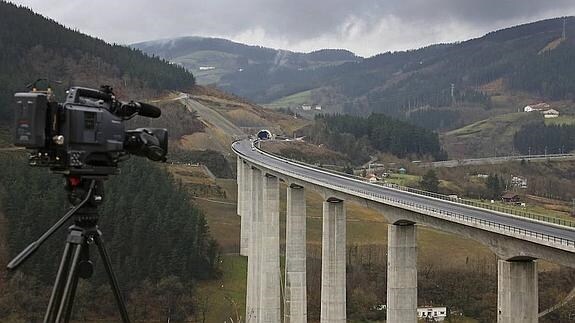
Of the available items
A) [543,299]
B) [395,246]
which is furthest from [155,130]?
[543,299]

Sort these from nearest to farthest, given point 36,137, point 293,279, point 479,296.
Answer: point 36,137 < point 293,279 < point 479,296

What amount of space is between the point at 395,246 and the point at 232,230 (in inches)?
2100

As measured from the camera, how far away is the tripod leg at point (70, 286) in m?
5.53

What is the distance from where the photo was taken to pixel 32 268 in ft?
199

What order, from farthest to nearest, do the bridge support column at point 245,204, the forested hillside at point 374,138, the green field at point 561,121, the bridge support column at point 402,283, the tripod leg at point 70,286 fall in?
1. the green field at point 561,121
2. the forested hillside at point 374,138
3. the bridge support column at point 245,204
4. the bridge support column at point 402,283
5. the tripod leg at point 70,286

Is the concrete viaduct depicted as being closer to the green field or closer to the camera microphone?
the camera microphone

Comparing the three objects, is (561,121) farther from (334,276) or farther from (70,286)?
(70,286)

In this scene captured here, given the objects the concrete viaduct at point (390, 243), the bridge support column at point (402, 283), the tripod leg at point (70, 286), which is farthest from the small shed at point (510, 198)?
the tripod leg at point (70, 286)

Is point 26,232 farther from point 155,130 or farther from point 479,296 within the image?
point 155,130

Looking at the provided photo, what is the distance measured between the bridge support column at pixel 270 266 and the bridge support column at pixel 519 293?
96.2 ft

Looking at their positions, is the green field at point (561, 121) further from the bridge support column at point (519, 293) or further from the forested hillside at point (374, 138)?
the bridge support column at point (519, 293)

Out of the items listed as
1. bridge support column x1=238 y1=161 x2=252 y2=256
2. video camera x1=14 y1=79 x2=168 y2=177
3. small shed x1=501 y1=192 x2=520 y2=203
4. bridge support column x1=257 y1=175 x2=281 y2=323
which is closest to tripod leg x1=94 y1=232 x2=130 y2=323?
video camera x1=14 y1=79 x2=168 y2=177

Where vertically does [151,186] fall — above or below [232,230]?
above

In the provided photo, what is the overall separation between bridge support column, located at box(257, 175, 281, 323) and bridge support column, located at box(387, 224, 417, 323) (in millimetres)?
21456
